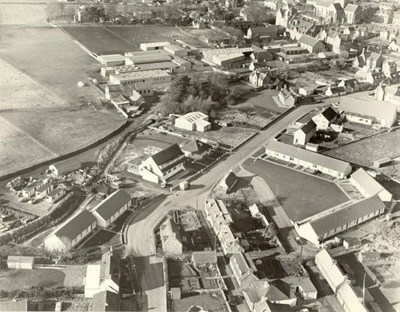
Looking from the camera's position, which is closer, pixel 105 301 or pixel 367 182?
pixel 105 301

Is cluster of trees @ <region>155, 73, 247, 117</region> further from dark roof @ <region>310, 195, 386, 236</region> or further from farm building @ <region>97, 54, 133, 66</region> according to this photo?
dark roof @ <region>310, 195, 386, 236</region>

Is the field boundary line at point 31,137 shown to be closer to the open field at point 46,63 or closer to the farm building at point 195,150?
the open field at point 46,63

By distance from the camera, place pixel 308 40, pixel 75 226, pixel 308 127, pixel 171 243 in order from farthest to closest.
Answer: pixel 308 40, pixel 308 127, pixel 75 226, pixel 171 243

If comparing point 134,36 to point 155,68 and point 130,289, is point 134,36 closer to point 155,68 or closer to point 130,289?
point 155,68

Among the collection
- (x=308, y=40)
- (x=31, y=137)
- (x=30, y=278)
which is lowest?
(x=31, y=137)

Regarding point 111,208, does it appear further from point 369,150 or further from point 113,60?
point 113,60

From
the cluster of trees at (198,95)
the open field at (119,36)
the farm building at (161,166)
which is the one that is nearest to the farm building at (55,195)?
the farm building at (161,166)

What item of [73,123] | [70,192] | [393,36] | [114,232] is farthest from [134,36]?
[114,232]

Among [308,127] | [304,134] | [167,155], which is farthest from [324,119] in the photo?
[167,155]
